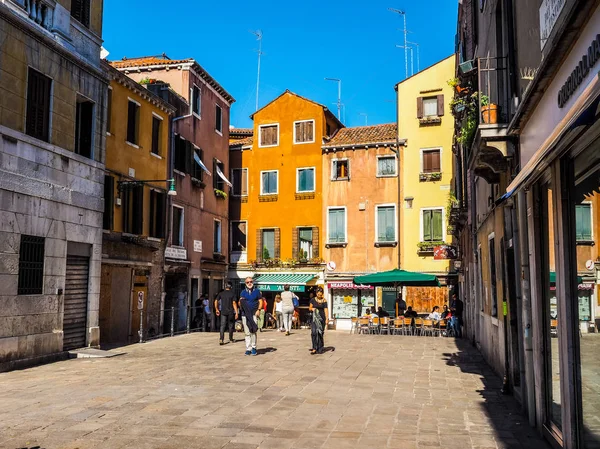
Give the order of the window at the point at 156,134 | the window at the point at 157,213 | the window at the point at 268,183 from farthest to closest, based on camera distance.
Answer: the window at the point at 268,183
the window at the point at 156,134
the window at the point at 157,213

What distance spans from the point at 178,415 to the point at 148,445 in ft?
4.70

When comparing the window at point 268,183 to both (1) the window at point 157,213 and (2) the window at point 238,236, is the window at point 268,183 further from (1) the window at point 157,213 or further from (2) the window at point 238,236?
(1) the window at point 157,213

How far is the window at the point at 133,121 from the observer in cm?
2020

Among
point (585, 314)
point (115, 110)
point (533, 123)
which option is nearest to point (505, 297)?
point (533, 123)

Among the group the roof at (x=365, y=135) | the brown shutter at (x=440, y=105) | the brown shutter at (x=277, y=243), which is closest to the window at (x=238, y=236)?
the brown shutter at (x=277, y=243)

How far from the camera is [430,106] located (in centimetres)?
2892

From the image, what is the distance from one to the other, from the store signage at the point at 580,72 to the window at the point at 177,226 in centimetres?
1991

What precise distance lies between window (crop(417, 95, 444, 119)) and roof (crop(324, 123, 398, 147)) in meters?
1.59

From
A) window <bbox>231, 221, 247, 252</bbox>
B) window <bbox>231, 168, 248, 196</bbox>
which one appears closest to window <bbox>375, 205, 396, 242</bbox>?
window <bbox>231, 221, 247, 252</bbox>

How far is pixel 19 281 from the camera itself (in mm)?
12703

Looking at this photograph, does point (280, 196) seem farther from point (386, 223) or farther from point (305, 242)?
point (386, 223)

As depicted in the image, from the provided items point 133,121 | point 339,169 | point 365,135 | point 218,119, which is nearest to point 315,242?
point 339,169

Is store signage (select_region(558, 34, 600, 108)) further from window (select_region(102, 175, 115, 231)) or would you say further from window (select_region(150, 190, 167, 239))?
window (select_region(150, 190, 167, 239))

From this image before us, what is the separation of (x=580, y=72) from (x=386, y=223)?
78.6ft
